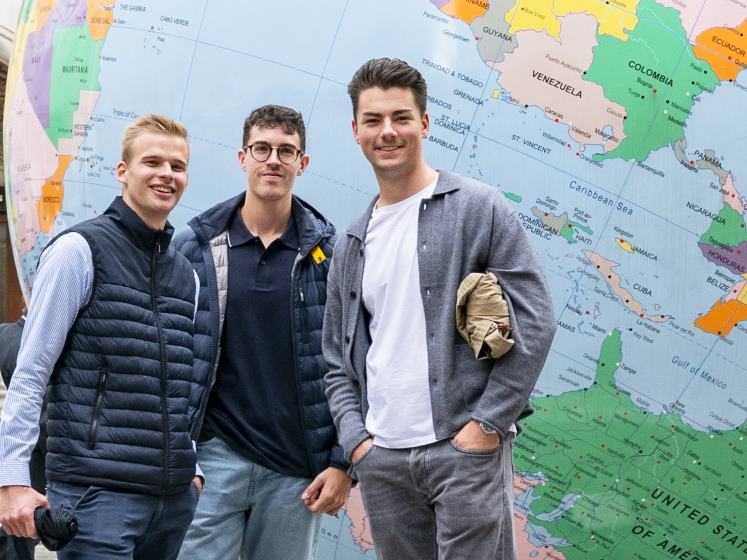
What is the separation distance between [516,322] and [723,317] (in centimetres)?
114

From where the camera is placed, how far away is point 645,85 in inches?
125

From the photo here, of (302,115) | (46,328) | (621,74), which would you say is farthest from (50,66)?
(621,74)

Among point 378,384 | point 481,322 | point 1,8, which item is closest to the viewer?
point 481,322

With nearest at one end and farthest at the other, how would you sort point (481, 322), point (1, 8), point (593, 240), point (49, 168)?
point (481, 322) → point (593, 240) → point (49, 168) → point (1, 8)

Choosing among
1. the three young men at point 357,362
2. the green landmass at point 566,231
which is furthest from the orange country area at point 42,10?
the green landmass at point 566,231

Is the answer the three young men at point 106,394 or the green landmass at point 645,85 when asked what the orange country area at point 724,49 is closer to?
the green landmass at point 645,85

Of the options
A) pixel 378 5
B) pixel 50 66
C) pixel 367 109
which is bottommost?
pixel 50 66

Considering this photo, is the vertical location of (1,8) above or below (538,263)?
below

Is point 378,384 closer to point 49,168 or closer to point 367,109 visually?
point 367,109

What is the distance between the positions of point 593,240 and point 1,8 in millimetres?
11259

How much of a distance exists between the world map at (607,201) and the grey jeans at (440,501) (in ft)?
2.83

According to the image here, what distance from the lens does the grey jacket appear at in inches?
91.9

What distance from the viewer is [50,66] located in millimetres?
3930

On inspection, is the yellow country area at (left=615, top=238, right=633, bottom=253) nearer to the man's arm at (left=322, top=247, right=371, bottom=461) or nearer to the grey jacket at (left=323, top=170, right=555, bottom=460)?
the grey jacket at (left=323, top=170, right=555, bottom=460)
